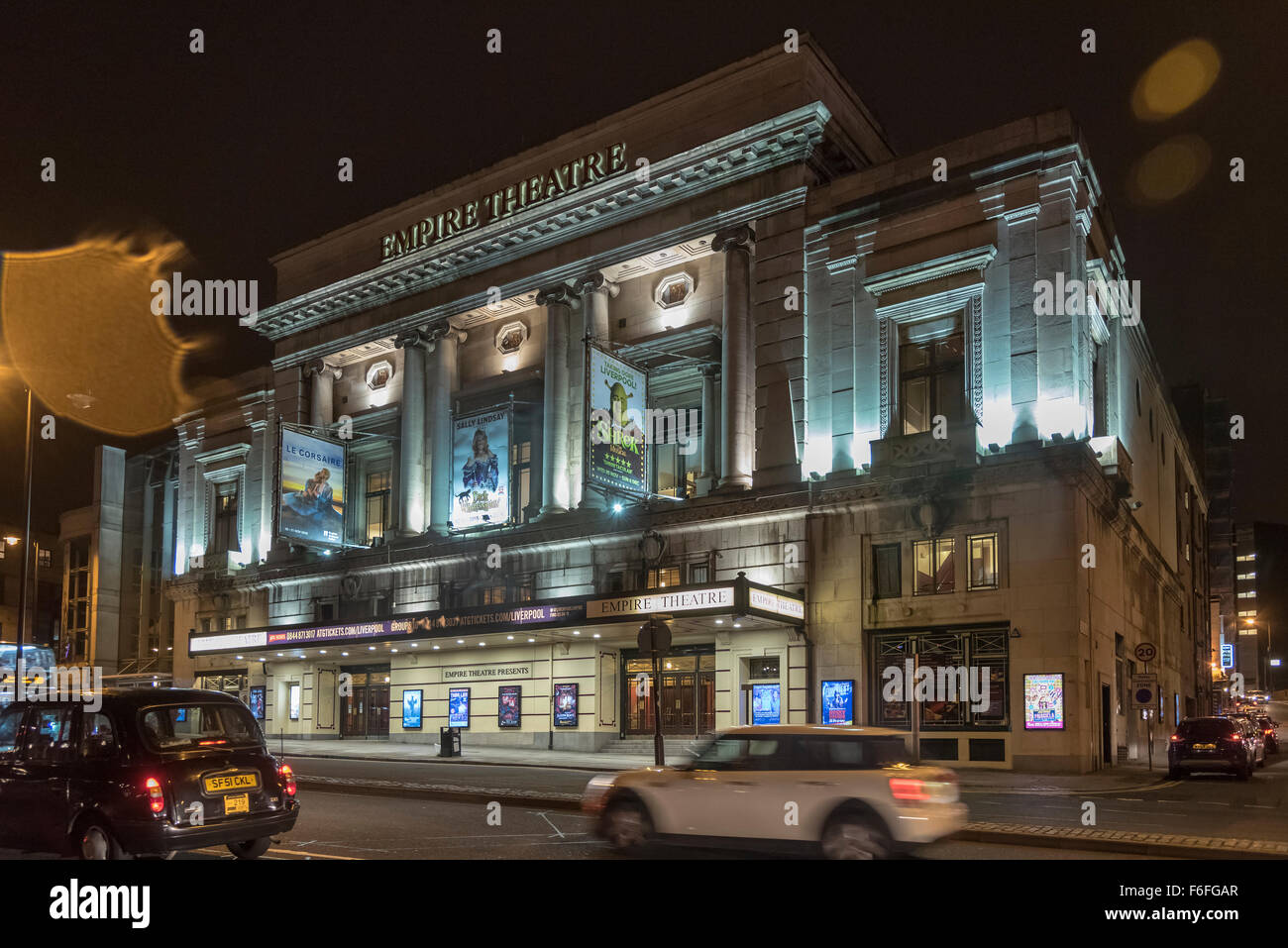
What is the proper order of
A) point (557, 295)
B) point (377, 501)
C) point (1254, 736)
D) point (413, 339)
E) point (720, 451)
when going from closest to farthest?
point (1254, 736) → point (720, 451) → point (557, 295) → point (413, 339) → point (377, 501)

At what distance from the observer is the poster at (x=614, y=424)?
3584cm

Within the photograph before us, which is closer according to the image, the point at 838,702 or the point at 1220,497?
the point at 838,702

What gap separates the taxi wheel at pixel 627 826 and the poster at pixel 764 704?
826 inches

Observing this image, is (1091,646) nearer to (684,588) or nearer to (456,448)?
(684,588)

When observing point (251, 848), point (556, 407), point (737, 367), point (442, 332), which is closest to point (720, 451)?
point (737, 367)

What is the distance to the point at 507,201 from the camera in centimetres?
4428

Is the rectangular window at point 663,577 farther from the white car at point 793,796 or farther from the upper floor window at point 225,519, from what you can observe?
the upper floor window at point 225,519

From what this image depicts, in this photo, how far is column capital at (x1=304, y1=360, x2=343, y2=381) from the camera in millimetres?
51562

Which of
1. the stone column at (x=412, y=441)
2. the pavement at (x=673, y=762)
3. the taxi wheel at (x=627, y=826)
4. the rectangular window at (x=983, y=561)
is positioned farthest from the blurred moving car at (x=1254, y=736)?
the stone column at (x=412, y=441)

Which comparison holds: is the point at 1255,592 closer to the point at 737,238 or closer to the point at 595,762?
the point at 737,238

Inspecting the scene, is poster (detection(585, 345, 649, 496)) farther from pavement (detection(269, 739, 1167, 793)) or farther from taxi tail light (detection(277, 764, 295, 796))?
taxi tail light (detection(277, 764, 295, 796))

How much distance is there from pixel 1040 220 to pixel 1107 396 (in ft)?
26.4

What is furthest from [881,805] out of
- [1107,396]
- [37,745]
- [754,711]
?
[1107,396]

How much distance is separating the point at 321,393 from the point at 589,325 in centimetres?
1617
